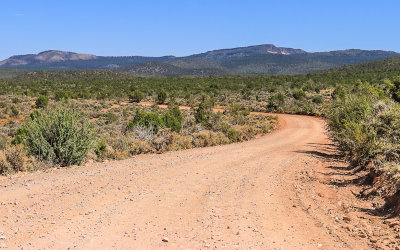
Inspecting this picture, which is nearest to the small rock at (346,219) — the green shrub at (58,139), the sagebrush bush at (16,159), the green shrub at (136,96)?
the green shrub at (58,139)

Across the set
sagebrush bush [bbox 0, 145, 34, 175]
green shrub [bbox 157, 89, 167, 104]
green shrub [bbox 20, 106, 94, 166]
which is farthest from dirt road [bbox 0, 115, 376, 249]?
green shrub [bbox 157, 89, 167, 104]

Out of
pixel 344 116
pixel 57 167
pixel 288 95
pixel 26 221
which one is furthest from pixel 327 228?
pixel 288 95

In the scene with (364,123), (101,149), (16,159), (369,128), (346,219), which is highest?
(364,123)

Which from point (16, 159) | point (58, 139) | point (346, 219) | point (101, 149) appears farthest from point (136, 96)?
point (346, 219)

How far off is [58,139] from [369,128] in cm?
1007

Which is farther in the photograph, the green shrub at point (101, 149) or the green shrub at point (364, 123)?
the green shrub at point (101, 149)

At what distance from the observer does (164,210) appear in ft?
21.4

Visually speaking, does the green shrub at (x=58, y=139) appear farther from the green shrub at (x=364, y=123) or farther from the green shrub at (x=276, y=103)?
the green shrub at (x=276, y=103)

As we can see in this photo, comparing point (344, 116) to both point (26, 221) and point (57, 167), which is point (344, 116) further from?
point (26, 221)

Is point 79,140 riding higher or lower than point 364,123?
lower

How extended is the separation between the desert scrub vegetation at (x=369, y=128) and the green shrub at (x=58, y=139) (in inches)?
348

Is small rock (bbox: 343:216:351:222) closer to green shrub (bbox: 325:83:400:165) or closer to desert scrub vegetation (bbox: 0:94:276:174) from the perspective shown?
green shrub (bbox: 325:83:400:165)

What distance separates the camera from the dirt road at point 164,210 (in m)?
5.25

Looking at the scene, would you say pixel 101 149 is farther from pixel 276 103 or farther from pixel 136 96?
pixel 136 96
